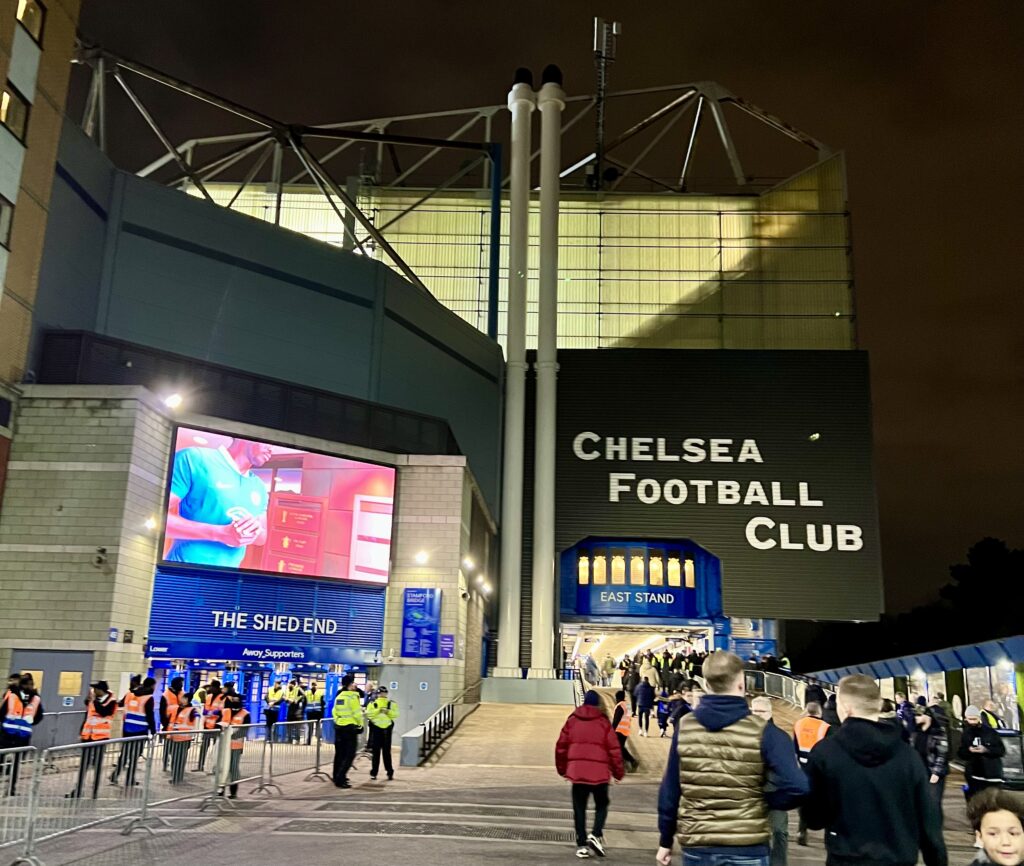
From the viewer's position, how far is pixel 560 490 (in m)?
48.2

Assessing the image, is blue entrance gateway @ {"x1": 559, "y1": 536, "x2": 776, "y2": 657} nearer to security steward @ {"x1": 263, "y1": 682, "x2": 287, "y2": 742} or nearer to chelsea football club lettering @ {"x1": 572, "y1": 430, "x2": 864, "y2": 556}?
chelsea football club lettering @ {"x1": 572, "y1": 430, "x2": 864, "y2": 556}

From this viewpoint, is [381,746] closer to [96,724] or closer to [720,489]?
[96,724]

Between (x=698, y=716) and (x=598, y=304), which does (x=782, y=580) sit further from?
(x=698, y=716)

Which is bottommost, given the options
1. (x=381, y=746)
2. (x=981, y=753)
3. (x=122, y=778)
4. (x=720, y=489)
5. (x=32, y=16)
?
(x=122, y=778)

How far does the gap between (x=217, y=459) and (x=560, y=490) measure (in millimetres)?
23361

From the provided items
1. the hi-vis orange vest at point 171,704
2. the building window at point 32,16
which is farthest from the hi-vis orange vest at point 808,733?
the building window at point 32,16

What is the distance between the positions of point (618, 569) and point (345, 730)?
34159mm

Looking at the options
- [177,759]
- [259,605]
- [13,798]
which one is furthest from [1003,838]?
[259,605]

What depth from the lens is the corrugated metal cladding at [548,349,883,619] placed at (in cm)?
4644

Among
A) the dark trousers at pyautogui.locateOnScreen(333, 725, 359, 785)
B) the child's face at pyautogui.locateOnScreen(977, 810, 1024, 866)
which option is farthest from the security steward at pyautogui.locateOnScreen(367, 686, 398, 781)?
the child's face at pyautogui.locateOnScreen(977, 810, 1024, 866)

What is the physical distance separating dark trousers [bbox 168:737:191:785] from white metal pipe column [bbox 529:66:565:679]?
30.2 metres

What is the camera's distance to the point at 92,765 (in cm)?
1242

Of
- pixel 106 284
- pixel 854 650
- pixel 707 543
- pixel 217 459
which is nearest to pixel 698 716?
pixel 217 459

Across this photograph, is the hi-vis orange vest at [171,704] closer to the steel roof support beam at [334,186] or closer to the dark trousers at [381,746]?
the dark trousers at [381,746]
